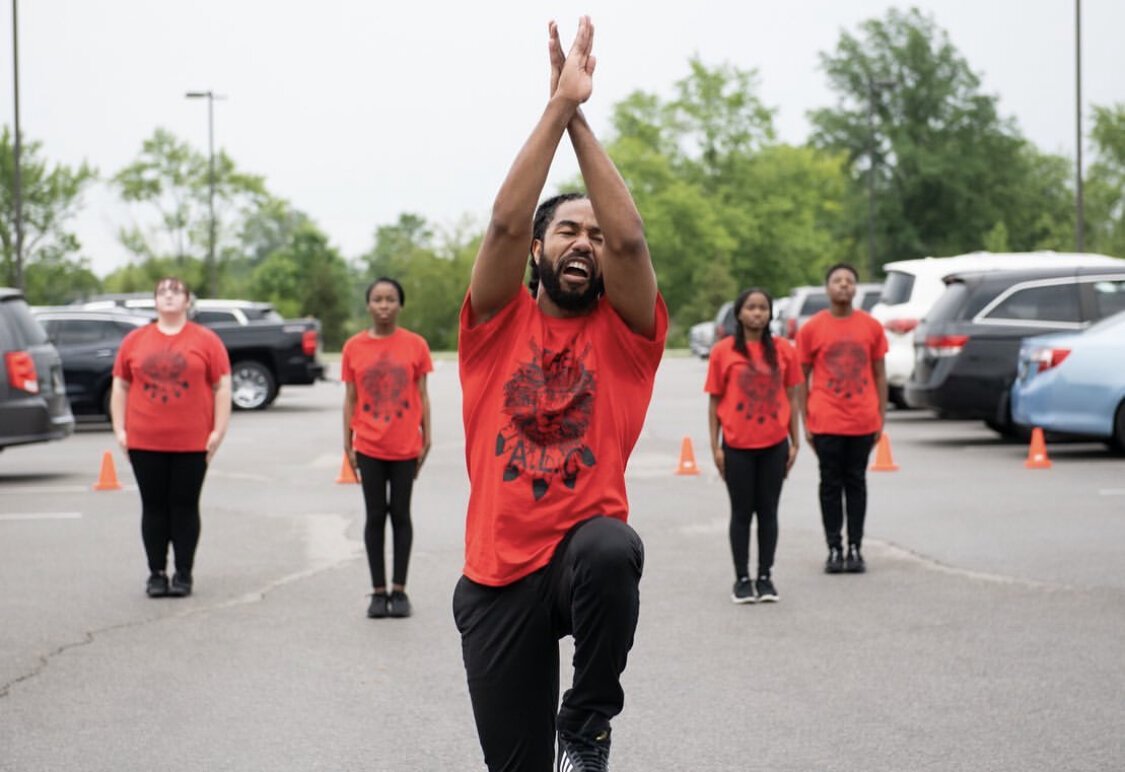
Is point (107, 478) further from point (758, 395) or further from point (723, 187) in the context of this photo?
point (723, 187)

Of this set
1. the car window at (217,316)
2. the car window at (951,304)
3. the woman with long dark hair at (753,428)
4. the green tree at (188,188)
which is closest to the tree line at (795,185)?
the green tree at (188,188)

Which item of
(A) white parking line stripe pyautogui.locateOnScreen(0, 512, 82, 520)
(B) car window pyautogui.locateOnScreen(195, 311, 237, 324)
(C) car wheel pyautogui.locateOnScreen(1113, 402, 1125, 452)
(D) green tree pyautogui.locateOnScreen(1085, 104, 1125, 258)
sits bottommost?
(A) white parking line stripe pyautogui.locateOnScreen(0, 512, 82, 520)

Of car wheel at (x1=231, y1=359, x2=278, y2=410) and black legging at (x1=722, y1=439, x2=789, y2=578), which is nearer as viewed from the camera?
black legging at (x1=722, y1=439, x2=789, y2=578)

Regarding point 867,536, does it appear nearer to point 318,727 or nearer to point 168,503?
point 168,503

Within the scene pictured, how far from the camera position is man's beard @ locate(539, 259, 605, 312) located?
12.9 ft

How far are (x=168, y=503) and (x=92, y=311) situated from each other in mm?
16235

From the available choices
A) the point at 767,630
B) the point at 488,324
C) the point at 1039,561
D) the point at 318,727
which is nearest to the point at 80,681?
the point at 318,727

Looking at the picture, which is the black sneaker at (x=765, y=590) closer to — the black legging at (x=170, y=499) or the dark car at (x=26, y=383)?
the black legging at (x=170, y=499)

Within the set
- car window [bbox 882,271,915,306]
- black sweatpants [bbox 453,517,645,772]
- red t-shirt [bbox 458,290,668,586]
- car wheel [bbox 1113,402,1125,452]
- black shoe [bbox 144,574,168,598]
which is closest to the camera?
black sweatpants [bbox 453,517,645,772]

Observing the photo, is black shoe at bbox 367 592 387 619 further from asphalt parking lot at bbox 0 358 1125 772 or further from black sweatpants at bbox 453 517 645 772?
black sweatpants at bbox 453 517 645 772

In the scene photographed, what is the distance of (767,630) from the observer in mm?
8211

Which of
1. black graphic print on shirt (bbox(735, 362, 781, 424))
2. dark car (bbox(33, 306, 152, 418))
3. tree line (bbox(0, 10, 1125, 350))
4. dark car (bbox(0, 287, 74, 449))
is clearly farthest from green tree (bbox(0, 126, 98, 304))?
black graphic print on shirt (bbox(735, 362, 781, 424))

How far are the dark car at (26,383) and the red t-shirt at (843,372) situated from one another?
8.43m

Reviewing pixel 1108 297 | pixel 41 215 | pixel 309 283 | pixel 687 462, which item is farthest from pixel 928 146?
pixel 687 462
